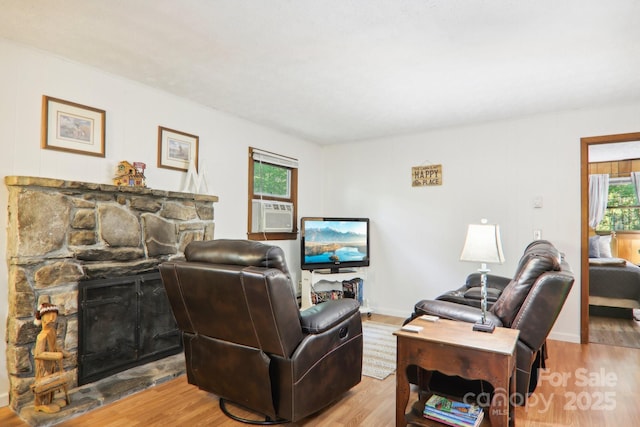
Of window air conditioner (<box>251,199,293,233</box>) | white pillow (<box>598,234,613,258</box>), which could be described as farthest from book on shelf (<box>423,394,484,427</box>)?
white pillow (<box>598,234,613,258</box>)

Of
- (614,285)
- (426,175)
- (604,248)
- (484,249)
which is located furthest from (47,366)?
(604,248)

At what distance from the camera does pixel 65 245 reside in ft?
8.31

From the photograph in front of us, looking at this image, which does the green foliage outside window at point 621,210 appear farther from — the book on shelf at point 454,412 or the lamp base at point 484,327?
the book on shelf at point 454,412

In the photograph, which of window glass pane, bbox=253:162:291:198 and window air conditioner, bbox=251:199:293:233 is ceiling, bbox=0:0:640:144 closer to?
window glass pane, bbox=253:162:291:198

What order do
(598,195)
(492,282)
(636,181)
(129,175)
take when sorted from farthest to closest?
(598,195), (636,181), (492,282), (129,175)

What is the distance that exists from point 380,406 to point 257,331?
1049 mm

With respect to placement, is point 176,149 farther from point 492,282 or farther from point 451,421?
point 492,282

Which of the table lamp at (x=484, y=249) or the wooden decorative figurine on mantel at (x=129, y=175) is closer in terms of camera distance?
the table lamp at (x=484, y=249)

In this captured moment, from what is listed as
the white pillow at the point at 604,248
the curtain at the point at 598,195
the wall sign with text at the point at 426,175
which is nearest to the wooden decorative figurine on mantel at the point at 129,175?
the wall sign with text at the point at 426,175

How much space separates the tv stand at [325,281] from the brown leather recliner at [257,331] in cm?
215

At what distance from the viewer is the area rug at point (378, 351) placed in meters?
2.95

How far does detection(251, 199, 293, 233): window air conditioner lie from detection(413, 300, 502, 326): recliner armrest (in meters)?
2.32

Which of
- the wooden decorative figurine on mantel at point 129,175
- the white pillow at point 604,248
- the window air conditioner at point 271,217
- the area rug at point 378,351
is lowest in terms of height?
the area rug at point 378,351

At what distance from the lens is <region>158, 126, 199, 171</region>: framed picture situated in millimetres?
3293
